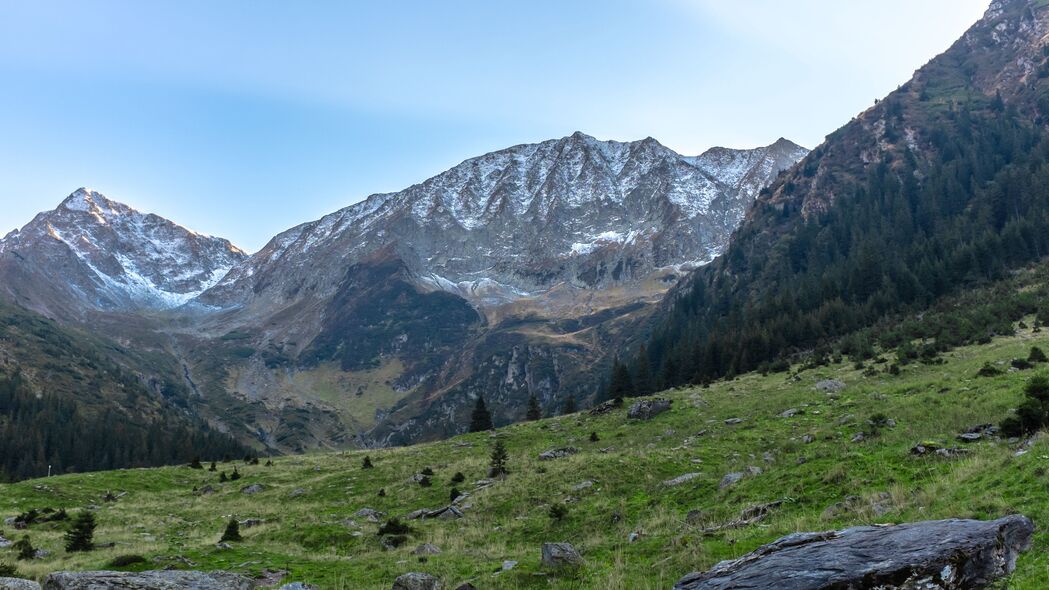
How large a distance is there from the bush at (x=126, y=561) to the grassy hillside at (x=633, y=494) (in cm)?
58

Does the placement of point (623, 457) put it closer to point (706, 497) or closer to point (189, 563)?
point (706, 497)

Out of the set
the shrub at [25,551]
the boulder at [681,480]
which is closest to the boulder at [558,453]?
the boulder at [681,480]

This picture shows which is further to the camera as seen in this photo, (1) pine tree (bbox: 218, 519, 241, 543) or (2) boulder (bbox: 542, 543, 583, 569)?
(1) pine tree (bbox: 218, 519, 241, 543)

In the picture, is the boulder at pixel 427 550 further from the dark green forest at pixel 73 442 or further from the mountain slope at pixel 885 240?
the dark green forest at pixel 73 442

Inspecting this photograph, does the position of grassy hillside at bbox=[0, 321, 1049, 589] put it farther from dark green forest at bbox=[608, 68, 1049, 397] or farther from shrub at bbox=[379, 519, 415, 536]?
dark green forest at bbox=[608, 68, 1049, 397]

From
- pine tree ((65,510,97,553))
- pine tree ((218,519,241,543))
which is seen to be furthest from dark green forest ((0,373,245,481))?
pine tree ((218,519,241,543))

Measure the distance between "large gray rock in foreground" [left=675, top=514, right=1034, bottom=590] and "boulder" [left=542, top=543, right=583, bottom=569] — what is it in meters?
6.37

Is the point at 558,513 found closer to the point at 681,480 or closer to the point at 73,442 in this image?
the point at 681,480

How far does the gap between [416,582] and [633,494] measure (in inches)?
558

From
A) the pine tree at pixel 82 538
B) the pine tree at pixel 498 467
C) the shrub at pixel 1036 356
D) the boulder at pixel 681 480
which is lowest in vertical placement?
the pine tree at pixel 498 467

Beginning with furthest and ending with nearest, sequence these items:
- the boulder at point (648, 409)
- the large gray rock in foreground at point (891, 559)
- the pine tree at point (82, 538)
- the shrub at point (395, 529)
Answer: the boulder at point (648, 409) < the shrub at point (395, 529) < the pine tree at point (82, 538) < the large gray rock in foreground at point (891, 559)

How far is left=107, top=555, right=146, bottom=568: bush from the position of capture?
20.3 meters

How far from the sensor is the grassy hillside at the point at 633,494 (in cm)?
1590

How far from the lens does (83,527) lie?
86.5 ft
